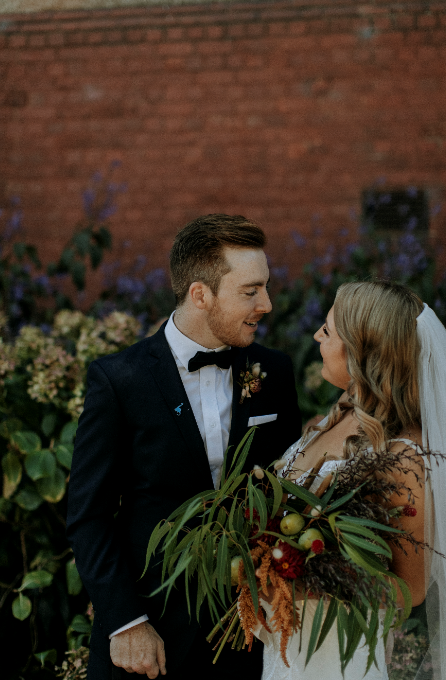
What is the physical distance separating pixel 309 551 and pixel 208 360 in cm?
71

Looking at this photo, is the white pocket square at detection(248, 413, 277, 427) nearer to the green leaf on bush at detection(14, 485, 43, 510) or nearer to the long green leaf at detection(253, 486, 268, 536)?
the long green leaf at detection(253, 486, 268, 536)

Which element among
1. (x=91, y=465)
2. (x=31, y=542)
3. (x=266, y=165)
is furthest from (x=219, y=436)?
(x=266, y=165)

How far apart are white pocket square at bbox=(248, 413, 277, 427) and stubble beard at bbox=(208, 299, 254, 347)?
0.26 metres

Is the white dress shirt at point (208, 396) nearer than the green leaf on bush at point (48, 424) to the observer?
Yes

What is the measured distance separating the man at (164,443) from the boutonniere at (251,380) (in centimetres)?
1

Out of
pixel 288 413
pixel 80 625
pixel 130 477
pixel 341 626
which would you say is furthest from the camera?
pixel 80 625

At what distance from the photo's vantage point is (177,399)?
6.40 feet

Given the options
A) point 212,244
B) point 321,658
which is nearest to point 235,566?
point 321,658

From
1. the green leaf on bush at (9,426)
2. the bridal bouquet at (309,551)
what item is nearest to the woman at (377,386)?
the bridal bouquet at (309,551)

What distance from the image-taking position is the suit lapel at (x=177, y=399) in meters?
1.92

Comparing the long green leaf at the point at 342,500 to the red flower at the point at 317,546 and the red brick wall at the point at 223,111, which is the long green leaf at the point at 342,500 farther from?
the red brick wall at the point at 223,111

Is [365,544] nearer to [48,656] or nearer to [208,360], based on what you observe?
[208,360]

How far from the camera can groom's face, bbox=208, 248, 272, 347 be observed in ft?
6.35

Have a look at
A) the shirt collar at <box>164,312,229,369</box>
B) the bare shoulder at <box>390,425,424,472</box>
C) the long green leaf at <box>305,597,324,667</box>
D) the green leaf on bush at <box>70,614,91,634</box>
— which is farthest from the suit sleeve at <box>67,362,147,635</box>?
the green leaf on bush at <box>70,614,91,634</box>
